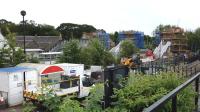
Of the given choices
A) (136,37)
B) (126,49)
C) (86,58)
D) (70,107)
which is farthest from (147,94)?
(136,37)

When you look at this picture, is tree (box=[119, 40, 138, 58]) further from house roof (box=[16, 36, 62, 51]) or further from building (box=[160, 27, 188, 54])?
building (box=[160, 27, 188, 54])

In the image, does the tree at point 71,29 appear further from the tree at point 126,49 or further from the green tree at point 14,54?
the green tree at point 14,54

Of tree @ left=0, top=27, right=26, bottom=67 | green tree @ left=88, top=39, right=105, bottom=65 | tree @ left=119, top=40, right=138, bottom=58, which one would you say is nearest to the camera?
tree @ left=0, top=27, right=26, bottom=67

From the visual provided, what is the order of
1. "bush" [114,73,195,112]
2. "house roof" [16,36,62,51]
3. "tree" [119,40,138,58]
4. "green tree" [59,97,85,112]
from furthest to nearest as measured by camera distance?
"house roof" [16,36,62,51] < "tree" [119,40,138,58] < "bush" [114,73,195,112] < "green tree" [59,97,85,112]

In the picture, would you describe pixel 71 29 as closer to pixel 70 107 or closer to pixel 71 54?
pixel 71 54

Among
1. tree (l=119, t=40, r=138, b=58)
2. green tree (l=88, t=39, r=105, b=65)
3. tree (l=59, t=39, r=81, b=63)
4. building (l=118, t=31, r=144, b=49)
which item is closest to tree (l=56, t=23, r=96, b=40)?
building (l=118, t=31, r=144, b=49)

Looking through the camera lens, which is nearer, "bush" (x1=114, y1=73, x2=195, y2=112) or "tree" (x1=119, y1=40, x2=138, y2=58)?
"bush" (x1=114, y1=73, x2=195, y2=112)

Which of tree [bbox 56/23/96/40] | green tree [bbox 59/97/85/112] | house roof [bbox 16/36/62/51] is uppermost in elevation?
tree [bbox 56/23/96/40]

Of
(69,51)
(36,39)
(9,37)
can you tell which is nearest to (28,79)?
(9,37)

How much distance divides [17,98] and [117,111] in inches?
792

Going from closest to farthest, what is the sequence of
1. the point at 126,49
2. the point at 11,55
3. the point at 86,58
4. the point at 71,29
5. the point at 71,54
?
the point at 11,55 < the point at 71,54 < the point at 86,58 < the point at 126,49 < the point at 71,29

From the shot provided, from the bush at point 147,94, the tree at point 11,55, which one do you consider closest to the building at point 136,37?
the tree at point 11,55

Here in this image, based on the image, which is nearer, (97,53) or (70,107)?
(70,107)

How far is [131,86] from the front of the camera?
5.21 m
